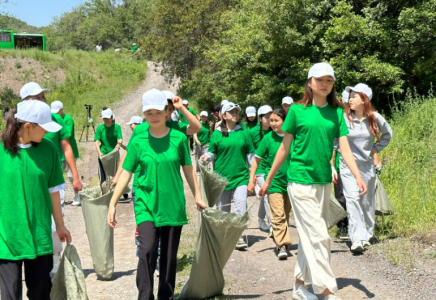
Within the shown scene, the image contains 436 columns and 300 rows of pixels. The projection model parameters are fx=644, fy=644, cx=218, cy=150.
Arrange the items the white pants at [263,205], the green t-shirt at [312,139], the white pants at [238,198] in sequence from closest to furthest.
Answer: the green t-shirt at [312,139] < the white pants at [238,198] < the white pants at [263,205]

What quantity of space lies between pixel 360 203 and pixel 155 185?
3356 millimetres

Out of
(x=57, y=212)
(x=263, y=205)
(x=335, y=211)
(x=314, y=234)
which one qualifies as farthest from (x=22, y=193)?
(x=263, y=205)

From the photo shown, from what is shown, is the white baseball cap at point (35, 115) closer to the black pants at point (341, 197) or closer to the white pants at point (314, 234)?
the white pants at point (314, 234)

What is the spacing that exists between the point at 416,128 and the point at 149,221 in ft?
29.0

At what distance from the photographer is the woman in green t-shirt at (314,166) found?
211 inches

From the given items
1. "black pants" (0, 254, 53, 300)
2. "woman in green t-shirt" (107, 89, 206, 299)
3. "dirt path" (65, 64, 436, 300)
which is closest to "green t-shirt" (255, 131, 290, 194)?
"dirt path" (65, 64, 436, 300)

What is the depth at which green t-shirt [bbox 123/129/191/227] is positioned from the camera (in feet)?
16.7

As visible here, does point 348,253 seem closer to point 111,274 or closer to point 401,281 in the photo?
point 401,281

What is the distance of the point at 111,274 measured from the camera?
6.95 m

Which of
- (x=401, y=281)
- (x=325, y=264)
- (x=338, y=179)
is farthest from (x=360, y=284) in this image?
(x=338, y=179)

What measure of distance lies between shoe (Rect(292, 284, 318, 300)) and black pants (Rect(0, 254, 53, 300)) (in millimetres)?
2328

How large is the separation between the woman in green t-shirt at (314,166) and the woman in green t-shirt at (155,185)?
99cm

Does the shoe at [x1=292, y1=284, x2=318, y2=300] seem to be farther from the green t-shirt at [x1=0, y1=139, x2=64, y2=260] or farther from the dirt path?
the green t-shirt at [x1=0, y1=139, x2=64, y2=260]

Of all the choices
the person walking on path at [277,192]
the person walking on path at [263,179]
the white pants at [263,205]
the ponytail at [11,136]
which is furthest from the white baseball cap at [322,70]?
the white pants at [263,205]
